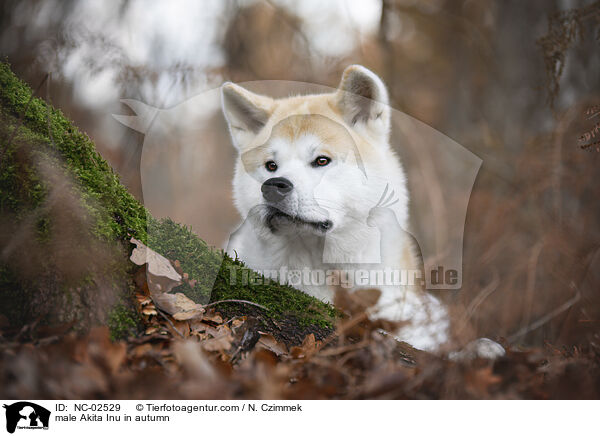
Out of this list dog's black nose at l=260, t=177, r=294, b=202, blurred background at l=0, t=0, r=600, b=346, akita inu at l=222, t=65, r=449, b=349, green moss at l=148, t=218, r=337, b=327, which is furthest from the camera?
blurred background at l=0, t=0, r=600, b=346

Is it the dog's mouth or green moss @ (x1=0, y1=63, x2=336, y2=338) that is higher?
the dog's mouth

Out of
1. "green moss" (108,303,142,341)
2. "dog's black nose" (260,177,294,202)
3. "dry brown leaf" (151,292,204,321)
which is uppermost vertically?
"dog's black nose" (260,177,294,202)

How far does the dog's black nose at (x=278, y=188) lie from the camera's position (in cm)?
175

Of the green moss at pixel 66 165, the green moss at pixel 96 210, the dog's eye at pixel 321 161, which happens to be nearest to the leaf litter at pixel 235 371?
the green moss at pixel 96 210

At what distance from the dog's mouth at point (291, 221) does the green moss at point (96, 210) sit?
0.28m

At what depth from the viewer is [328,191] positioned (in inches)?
74.1

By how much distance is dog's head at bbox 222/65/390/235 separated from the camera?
1844 millimetres

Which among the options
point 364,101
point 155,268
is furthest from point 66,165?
point 364,101

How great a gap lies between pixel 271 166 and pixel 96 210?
0.86 m

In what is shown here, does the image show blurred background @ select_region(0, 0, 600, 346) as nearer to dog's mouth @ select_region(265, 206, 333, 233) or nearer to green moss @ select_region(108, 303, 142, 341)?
dog's mouth @ select_region(265, 206, 333, 233)

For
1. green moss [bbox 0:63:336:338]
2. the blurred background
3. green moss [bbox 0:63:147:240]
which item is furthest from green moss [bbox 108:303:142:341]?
the blurred background

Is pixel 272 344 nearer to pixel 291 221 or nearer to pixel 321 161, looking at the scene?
pixel 291 221

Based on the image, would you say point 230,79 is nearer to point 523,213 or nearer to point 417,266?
point 417,266

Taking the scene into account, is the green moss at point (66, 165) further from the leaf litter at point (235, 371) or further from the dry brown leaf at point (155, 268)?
the leaf litter at point (235, 371)
